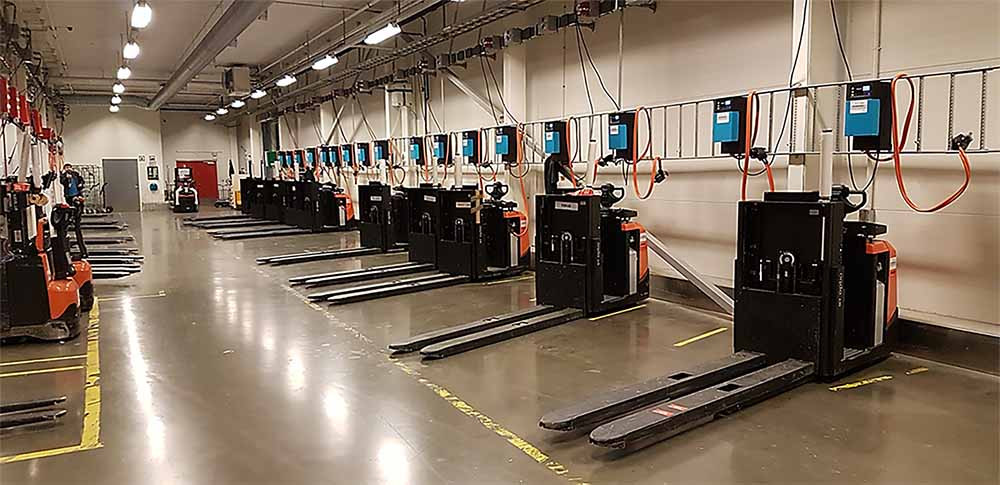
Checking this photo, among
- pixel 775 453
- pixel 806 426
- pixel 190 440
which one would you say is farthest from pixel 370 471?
pixel 806 426

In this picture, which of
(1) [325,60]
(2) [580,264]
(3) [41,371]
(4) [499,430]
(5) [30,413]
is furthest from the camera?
(1) [325,60]

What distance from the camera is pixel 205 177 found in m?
28.2

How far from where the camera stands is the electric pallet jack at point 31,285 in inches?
231

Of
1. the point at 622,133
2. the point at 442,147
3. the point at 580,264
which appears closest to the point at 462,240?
the point at 442,147

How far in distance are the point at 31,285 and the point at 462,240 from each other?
15.2 feet

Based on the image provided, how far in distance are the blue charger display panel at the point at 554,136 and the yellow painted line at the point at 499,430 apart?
13.4ft

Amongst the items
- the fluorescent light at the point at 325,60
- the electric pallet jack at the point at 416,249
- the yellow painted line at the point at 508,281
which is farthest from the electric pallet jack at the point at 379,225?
the yellow painted line at the point at 508,281

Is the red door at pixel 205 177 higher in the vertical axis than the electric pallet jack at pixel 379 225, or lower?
higher

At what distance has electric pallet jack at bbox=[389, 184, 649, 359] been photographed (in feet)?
21.3

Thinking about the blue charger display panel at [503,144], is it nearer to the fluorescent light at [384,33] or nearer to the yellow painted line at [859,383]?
the fluorescent light at [384,33]

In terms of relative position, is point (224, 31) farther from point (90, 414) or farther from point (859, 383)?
point (859, 383)

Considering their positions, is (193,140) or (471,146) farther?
(193,140)

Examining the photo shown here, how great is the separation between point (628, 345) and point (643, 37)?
4005 mm

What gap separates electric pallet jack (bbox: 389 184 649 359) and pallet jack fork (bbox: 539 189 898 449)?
179cm
